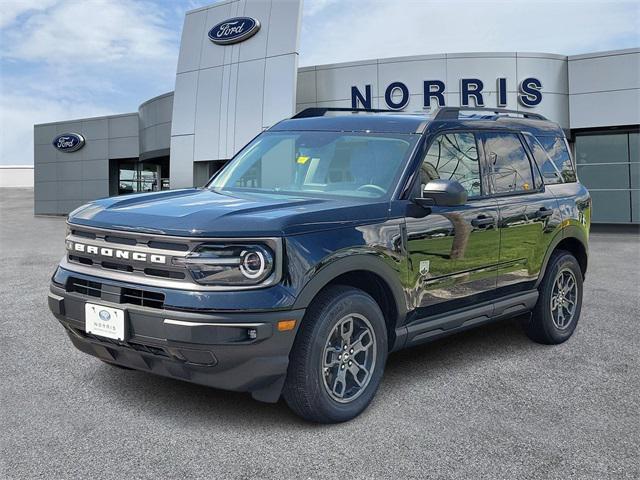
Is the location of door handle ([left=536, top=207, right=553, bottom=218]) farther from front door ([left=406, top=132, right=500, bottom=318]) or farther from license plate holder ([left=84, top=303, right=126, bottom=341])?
license plate holder ([left=84, top=303, right=126, bottom=341])

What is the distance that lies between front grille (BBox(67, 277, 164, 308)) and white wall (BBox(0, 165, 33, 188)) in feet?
197

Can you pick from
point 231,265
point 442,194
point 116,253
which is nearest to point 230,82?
point 442,194

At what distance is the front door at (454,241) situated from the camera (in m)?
4.07

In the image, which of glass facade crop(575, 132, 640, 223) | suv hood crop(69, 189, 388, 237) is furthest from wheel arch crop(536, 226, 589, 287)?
glass facade crop(575, 132, 640, 223)

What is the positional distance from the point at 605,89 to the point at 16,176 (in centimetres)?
5314

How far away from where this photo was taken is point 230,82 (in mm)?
22891

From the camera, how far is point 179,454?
10.6ft

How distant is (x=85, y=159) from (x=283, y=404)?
3403 cm

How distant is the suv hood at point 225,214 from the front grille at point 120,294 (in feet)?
1.10

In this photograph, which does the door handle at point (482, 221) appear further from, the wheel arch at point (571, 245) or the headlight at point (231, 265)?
the headlight at point (231, 265)

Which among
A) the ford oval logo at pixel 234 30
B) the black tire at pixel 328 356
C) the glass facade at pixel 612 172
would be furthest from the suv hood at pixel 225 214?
the glass facade at pixel 612 172

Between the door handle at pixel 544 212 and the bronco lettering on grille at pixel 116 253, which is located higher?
the door handle at pixel 544 212

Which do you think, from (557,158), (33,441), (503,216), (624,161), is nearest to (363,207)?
(503,216)

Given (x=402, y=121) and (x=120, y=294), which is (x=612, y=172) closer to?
(x=402, y=121)
